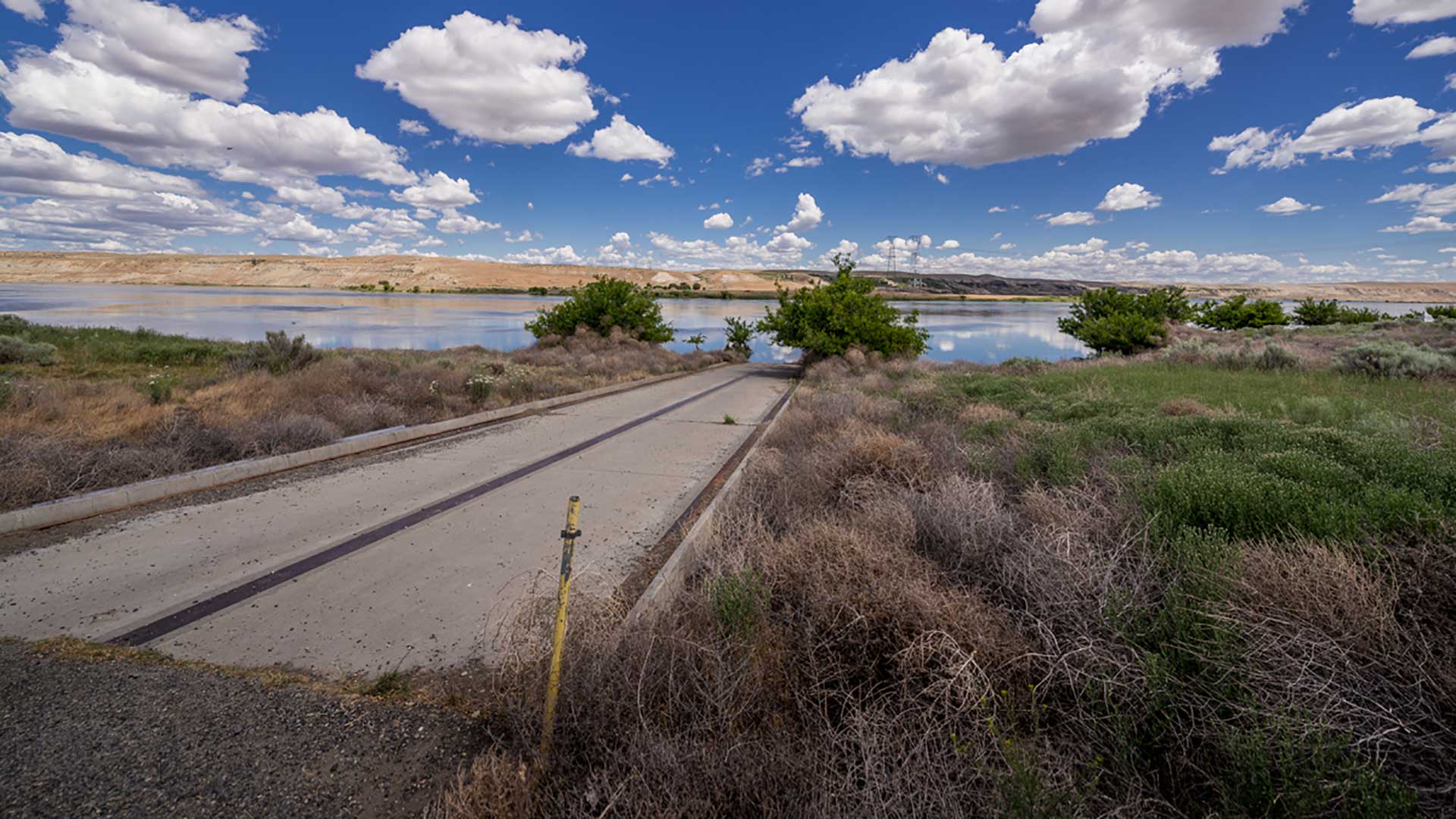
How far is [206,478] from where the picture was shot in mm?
6664

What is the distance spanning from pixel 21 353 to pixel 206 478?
19124mm

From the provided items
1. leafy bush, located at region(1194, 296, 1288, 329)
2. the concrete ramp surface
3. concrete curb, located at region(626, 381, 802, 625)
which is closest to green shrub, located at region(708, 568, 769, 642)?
concrete curb, located at region(626, 381, 802, 625)

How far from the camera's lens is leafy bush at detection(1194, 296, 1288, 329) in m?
37.5

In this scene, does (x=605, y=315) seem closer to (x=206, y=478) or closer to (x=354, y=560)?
(x=206, y=478)

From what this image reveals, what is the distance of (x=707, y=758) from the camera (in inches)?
94.5

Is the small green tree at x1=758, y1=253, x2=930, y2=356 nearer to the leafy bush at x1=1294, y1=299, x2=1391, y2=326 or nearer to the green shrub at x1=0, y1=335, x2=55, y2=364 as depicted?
the green shrub at x1=0, y1=335, x2=55, y2=364

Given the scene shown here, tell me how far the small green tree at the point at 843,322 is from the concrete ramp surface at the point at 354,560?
1738 cm

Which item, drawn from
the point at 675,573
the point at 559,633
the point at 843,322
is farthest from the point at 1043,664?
the point at 843,322

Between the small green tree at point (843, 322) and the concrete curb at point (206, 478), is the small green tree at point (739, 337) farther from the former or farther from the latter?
the concrete curb at point (206, 478)

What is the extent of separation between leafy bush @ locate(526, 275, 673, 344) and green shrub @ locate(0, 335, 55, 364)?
1515cm

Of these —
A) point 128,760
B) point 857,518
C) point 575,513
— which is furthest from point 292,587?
point 857,518

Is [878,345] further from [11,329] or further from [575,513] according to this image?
[11,329]

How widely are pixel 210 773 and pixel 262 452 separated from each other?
259 inches

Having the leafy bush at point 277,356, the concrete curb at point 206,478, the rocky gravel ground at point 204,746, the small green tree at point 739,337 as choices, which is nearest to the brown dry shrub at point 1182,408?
the rocky gravel ground at point 204,746
